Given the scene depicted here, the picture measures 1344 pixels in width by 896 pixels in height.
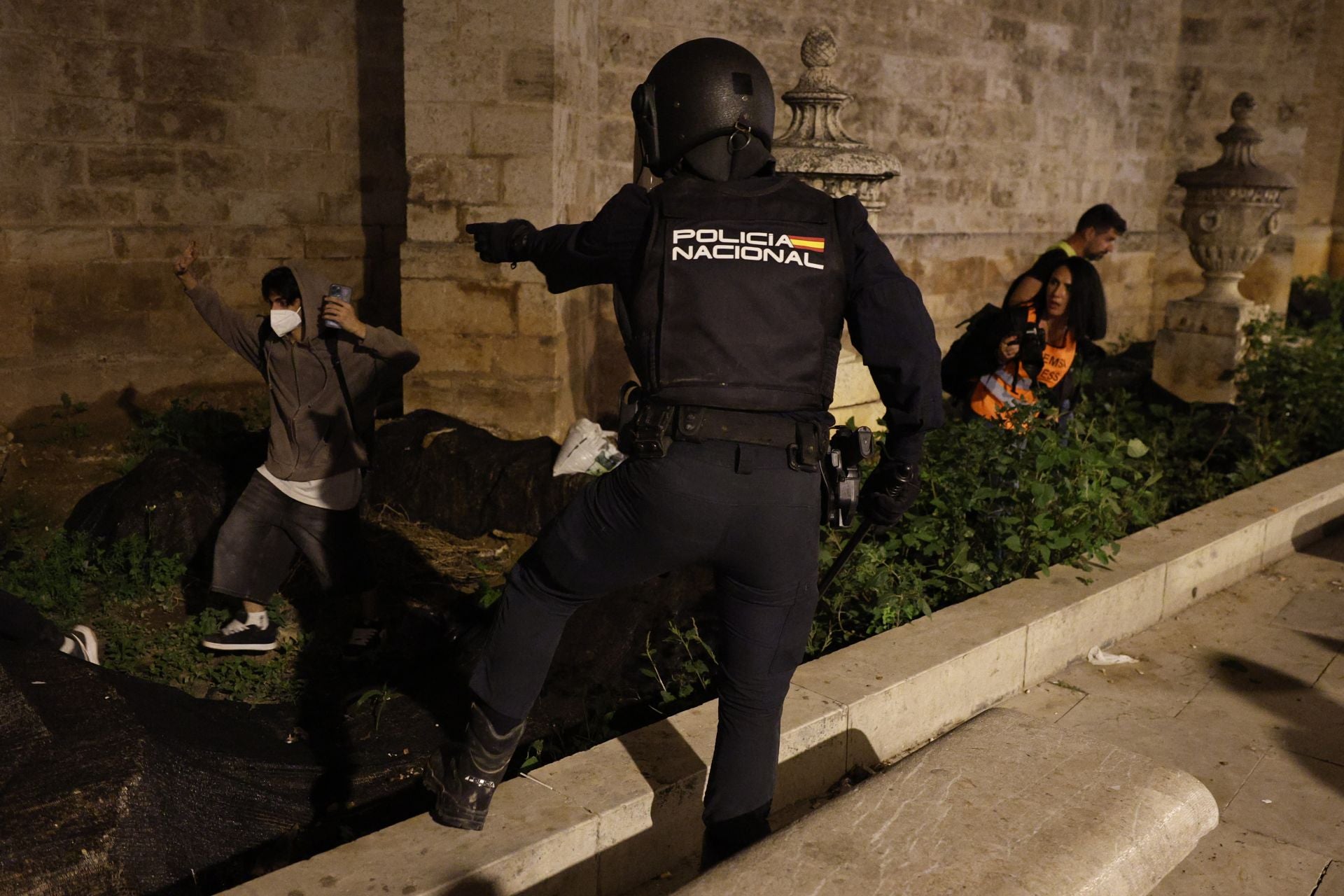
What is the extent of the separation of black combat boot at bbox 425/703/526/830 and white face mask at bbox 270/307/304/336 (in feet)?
7.24

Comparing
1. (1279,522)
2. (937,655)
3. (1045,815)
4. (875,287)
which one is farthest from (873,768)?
(1279,522)

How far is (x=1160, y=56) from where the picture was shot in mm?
11742

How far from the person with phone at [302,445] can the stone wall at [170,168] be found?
10.0 feet

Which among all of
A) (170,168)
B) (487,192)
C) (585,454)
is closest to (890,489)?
(585,454)

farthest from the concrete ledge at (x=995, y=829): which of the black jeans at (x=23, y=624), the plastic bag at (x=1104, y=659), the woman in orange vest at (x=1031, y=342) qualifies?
the woman in orange vest at (x=1031, y=342)

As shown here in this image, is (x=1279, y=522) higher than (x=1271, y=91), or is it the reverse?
(x=1271, y=91)

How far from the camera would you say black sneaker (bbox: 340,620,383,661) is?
4.62 metres

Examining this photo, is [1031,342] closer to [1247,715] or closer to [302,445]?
[1247,715]

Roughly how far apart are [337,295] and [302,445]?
572 millimetres

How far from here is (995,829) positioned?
243cm

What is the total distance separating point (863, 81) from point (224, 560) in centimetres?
641

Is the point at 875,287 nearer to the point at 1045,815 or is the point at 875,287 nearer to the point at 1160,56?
the point at 1045,815

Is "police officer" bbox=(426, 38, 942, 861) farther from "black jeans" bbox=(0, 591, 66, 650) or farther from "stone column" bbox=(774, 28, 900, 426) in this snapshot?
"stone column" bbox=(774, 28, 900, 426)

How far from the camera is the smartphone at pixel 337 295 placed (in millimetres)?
4410
